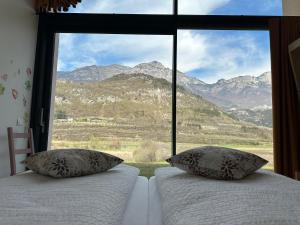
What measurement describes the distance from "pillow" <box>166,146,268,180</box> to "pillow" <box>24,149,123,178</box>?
15.1 inches

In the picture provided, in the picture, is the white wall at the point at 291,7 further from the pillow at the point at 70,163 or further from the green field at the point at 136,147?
the pillow at the point at 70,163

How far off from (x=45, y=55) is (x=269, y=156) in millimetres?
2341

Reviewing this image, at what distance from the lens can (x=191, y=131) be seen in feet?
9.12

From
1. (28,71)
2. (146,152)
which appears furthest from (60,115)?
(146,152)

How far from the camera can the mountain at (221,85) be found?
2.84 m

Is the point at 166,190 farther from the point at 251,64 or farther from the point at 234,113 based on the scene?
the point at 251,64

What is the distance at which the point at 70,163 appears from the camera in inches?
56.3

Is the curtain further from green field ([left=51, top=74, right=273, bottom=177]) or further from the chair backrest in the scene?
the chair backrest

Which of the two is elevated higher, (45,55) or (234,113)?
(45,55)

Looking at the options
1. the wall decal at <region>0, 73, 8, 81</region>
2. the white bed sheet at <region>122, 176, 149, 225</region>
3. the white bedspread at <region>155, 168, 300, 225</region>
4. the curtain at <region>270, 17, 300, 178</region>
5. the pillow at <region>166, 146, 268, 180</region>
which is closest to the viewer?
the white bedspread at <region>155, 168, 300, 225</region>

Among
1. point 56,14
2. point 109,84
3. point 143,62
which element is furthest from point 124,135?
point 56,14

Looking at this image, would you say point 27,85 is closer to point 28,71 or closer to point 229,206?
point 28,71

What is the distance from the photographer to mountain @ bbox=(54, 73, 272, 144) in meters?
2.78

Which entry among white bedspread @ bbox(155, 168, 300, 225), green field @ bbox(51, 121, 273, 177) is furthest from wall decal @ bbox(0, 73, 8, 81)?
white bedspread @ bbox(155, 168, 300, 225)
